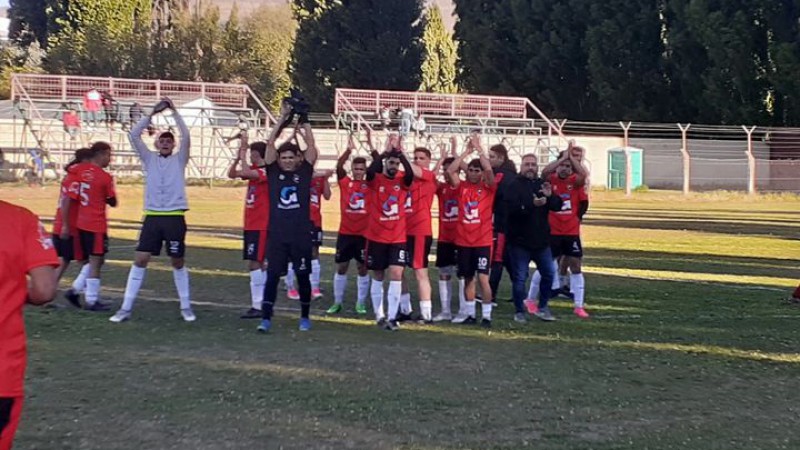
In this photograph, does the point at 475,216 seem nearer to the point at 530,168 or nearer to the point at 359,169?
the point at 530,168

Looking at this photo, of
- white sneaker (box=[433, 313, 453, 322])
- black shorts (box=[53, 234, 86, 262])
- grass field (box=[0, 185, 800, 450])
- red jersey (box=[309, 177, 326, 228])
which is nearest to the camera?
grass field (box=[0, 185, 800, 450])

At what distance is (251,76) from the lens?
75312 millimetres

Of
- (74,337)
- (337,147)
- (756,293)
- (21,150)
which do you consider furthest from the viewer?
(337,147)

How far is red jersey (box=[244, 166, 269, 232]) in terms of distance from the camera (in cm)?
1253

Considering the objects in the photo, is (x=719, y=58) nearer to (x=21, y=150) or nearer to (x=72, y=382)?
(x=21, y=150)

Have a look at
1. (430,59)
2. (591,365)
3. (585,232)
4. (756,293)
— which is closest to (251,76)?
(430,59)

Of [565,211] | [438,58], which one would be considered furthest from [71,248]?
[438,58]

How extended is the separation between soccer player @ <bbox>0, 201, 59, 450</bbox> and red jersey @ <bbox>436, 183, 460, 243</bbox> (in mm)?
7658

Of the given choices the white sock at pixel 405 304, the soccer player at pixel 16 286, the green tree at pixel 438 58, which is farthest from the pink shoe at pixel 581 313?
the green tree at pixel 438 58

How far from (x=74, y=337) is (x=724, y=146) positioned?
155 ft

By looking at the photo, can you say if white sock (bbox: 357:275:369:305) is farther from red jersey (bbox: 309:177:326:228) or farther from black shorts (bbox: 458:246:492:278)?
black shorts (bbox: 458:246:492:278)

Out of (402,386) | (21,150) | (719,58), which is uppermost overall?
(719,58)

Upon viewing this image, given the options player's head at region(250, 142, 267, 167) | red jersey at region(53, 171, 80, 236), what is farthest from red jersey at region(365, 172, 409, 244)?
red jersey at region(53, 171, 80, 236)

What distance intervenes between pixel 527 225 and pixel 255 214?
10.2 ft
